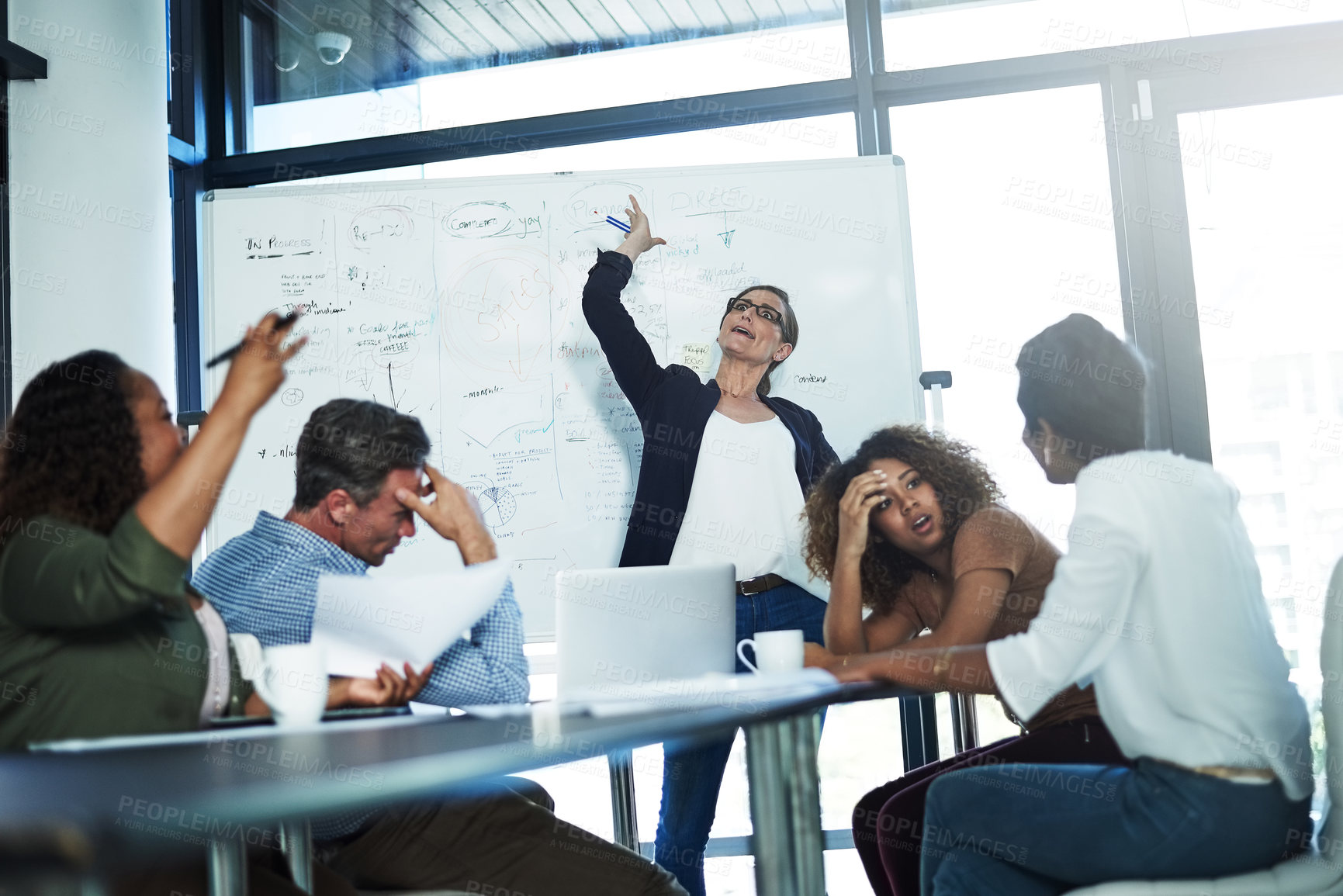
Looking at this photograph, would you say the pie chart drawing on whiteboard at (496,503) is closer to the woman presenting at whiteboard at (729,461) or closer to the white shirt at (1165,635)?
the woman presenting at whiteboard at (729,461)

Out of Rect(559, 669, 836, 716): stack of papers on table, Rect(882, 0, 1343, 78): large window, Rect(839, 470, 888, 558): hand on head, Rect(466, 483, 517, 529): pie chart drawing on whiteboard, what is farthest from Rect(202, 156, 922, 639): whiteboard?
Rect(559, 669, 836, 716): stack of papers on table

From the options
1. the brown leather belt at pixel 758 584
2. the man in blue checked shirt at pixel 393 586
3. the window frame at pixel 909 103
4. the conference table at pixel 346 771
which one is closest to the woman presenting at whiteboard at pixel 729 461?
the brown leather belt at pixel 758 584

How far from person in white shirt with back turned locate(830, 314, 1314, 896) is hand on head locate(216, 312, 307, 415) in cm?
76

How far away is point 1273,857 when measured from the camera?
4.22ft

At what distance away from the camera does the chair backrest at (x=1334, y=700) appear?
4.14ft

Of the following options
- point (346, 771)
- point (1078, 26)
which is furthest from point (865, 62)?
point (346, 771)

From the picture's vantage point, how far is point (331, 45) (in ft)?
12.5

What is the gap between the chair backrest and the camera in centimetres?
126

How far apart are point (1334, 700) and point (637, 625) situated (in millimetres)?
826

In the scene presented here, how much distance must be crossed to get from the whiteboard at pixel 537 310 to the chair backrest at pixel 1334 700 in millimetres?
1908

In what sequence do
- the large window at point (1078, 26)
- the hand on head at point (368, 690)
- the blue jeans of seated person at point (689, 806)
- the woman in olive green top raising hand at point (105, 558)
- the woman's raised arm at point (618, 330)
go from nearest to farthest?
the woman in olive green top raising hand at point (105, 558), the hand on head at point (368, 690), the blue jeans of seated person at point (689, 806), the woman's raised arm at point (618, 330), the large window at point (1078, 26)

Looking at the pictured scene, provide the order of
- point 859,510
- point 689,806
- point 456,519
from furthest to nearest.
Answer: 1. point 689,806
2. point 859,510
3. point 456,519

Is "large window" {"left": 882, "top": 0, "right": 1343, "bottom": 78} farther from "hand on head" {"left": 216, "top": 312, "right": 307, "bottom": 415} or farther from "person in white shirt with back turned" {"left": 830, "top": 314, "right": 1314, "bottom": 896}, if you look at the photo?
"hand on head" {"left": 216, "top": 312, "right": 307, "bottom": 415}

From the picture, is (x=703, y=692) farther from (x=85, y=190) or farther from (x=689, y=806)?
(x=85, y=190)
